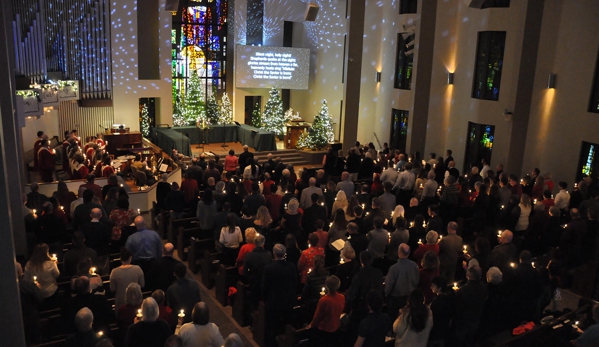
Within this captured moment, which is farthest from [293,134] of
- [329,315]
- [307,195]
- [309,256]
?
[329,315]

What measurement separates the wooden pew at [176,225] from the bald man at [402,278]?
4.97 m

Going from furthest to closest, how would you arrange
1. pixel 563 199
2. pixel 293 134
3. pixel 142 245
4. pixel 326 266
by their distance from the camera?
pixel 293 134
pixel 563 199
pixel 326 266
pixel 142 245

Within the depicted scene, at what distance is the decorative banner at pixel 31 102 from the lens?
1311 cm

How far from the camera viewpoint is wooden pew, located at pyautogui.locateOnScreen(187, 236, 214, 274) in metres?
9.42

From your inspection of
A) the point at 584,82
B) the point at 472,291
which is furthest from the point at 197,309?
the point at 584,82

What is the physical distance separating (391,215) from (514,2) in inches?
300

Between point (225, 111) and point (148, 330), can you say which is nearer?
point (148, 330)

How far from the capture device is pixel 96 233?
7.58 meters

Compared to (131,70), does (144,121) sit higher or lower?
lower

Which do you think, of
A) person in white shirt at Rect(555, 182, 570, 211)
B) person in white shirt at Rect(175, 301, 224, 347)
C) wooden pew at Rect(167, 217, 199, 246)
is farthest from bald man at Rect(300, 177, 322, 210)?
person in white shirt at Rect(175, 301, 224, 347)

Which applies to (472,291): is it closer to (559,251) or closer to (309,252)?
(309,252)

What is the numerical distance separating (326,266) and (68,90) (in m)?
11.7

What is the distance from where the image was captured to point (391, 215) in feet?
32.9

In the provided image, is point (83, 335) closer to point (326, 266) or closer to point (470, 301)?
point (470, 301)
